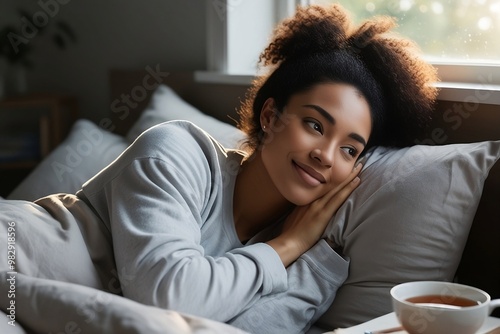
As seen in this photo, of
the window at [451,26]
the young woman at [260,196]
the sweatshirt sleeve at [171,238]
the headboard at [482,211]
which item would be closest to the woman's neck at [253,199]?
the young woman at [260,196]

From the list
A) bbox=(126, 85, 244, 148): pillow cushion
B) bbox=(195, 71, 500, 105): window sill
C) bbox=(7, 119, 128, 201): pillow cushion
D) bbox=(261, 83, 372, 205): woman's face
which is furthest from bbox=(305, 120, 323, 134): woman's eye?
bbox=(7, 119, 128, 201): pillow cushion

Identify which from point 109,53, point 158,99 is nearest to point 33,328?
point 158,99

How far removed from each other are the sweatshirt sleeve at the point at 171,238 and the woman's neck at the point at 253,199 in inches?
4.5

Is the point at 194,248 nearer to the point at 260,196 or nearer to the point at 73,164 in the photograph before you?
the point at 260,196

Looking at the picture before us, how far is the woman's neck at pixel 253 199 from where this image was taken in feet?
5.02

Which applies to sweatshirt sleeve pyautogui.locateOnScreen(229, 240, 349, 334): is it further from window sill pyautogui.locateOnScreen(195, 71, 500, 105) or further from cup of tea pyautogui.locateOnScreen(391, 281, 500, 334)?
window sill pyautogui.locateOnScreen(195, 71, 500, 105)

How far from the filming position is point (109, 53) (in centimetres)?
335

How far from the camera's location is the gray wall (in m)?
2.85

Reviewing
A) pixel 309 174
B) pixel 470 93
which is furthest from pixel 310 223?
pixel 470 93

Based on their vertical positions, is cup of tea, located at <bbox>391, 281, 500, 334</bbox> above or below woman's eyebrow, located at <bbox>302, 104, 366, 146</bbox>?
below

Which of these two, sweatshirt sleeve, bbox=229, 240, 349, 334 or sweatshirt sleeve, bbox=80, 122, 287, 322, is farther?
sweatshirt sleeve, bbox=229, 240, 349, 334

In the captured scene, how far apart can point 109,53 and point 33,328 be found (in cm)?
242

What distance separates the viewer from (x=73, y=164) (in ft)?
7.59

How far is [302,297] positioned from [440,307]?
411mm
